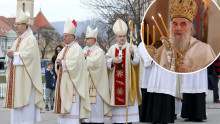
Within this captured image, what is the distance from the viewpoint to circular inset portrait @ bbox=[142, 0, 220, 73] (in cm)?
410

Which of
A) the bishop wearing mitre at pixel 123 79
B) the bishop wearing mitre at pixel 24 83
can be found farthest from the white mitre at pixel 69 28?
the bishop wearing mitre at pixel 123 79

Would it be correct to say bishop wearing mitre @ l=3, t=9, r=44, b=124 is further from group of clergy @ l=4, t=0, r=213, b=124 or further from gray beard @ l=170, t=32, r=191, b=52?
gray beard @ l=170, t=32, r=191, b=52

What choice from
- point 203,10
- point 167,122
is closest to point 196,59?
point 203,10

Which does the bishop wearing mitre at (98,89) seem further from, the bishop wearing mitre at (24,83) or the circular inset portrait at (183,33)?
the circular inset portrait at (183,33)

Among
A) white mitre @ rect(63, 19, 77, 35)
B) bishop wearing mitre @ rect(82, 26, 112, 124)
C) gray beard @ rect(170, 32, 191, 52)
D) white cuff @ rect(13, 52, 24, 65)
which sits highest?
white mitre @ rect(63, 19, 77, 35)

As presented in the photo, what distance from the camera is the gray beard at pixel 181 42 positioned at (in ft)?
13.8

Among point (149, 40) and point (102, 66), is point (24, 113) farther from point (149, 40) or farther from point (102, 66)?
point (149, 40)

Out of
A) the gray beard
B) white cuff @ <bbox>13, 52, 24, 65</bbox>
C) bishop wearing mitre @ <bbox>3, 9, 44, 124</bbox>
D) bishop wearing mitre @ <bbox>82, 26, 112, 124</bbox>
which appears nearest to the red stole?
bishop wearing mitre @ <bbox>82, 26, 112, 124</bbox>

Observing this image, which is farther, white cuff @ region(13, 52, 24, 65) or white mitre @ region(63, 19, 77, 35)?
white mitre @ region(63, 19, 77, 35)

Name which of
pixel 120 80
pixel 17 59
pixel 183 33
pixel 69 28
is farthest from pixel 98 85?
pixel 183 33

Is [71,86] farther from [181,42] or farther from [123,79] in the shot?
[181,42]

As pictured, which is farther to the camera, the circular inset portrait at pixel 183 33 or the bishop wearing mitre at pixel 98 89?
the bishop wearing mitre at pixel 98 89

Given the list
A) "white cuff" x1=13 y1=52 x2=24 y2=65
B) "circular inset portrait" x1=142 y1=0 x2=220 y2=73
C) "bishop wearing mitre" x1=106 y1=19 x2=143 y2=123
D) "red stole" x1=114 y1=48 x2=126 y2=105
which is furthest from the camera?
"red stole" x1=114 y1=48 x2=126 y2=105

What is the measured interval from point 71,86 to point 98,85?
98 centimetres
